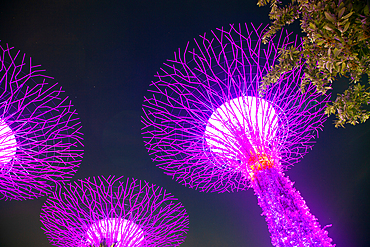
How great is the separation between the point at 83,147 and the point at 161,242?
3688 millimetres

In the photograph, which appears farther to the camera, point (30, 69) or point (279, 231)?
point (30, 69)

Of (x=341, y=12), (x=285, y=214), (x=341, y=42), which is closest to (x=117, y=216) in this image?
(x=285, y=214)

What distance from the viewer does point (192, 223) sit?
788 cm

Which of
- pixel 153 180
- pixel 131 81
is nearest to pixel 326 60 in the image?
pixel 131 81

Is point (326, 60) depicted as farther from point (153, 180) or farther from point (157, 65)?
point (153, 180)

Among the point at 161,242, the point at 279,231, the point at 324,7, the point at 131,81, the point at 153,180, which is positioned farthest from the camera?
the point at 153,180

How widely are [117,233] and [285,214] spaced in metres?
4.45

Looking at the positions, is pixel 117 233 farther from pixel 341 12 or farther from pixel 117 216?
pixel 341 12

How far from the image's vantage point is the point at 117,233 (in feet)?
18.6

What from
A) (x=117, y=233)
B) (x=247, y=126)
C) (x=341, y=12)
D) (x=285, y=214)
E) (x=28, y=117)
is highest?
(x=28, y=117)

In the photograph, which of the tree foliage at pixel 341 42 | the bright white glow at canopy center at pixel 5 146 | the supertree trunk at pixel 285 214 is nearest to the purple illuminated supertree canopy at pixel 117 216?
the bright white glow at canopy center at pixel 5 146

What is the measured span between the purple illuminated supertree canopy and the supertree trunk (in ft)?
12.3

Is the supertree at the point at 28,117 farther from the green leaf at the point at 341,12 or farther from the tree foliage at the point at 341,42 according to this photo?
the green leaf at the point at 341,12

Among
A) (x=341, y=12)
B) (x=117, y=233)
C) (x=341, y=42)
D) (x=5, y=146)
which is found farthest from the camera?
(x=117, y=233)
